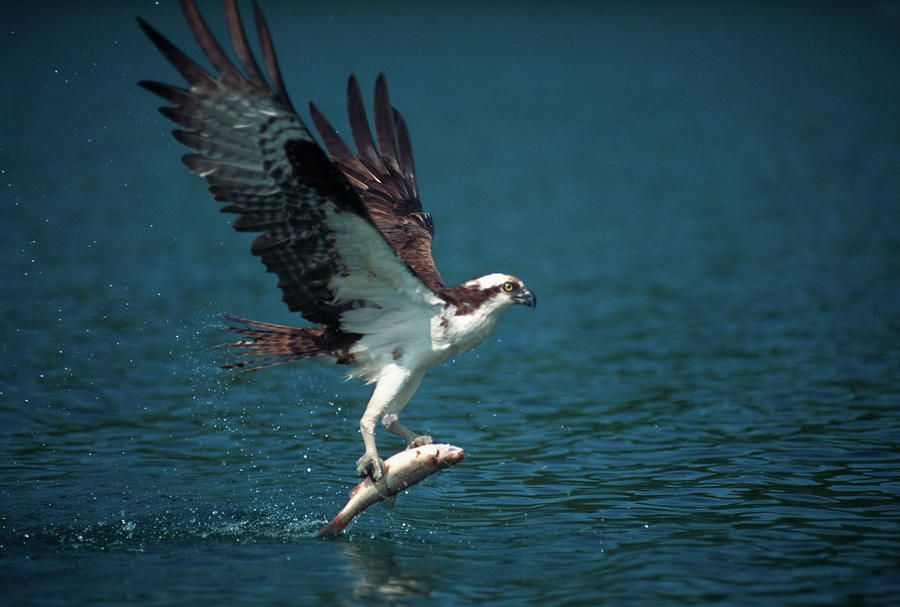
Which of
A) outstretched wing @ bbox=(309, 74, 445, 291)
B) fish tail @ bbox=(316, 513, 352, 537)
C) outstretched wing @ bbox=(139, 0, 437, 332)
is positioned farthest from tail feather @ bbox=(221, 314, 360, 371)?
outstretched wing @ bbox=(309, 74, 445, 291)

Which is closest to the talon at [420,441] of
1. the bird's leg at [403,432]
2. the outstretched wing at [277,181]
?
the bird's leg at [403,432]

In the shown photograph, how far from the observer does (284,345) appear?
746 centimetres

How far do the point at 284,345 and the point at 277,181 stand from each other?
1382 millimetres

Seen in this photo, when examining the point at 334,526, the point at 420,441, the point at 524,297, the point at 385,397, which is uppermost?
the point at 524,297

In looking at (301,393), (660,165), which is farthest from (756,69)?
(301,393)

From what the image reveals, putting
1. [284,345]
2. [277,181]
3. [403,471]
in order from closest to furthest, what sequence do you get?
[277,181], [403,471], [284,345]

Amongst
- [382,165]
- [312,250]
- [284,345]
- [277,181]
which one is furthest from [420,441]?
[382,165]

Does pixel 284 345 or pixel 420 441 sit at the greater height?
pixel 284 345

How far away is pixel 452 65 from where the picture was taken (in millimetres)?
42406

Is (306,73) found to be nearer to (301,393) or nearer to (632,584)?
(301,393)

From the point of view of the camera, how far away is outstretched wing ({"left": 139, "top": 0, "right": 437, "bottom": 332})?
6180 millimetres

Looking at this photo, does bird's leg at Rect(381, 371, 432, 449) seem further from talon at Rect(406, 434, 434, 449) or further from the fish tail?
the fish tail

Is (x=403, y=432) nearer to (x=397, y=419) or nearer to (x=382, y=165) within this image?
(x=397, y=419)

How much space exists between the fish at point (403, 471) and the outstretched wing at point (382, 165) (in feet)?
7.70
